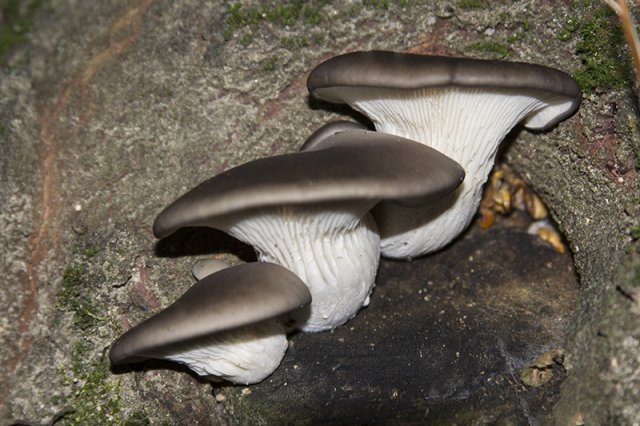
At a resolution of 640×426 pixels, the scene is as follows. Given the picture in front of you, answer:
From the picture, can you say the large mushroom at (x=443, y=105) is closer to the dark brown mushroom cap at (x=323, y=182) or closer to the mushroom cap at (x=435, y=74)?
the mushroom cap at (x=435, y=74)

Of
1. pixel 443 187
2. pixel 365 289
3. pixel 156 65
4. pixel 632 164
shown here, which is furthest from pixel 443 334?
pixel 156 65

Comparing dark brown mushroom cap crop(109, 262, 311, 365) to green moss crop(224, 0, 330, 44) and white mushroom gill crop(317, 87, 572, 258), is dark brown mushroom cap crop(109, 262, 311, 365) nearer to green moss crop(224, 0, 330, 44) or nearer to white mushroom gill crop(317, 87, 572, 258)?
white mushroom gill crop(317, 87, 572, 258)

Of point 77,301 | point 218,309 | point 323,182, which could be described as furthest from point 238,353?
point 323,182

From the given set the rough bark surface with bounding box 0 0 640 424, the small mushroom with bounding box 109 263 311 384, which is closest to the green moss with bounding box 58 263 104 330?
the rough bark surface with bounding box 0 0 640 424

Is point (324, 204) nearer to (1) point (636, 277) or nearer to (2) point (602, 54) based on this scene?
(1) point (636, 277)

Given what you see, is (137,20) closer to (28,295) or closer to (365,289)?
(28,295)
